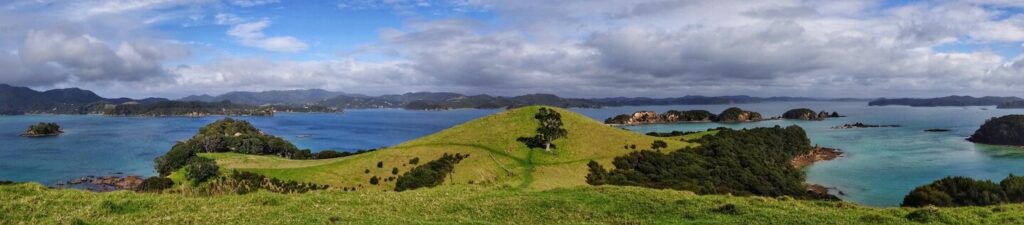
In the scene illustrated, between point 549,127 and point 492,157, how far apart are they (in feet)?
34.0

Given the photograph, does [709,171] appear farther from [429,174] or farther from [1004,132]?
[1004,132]

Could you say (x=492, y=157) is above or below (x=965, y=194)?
above

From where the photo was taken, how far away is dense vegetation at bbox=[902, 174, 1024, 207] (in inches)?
2222

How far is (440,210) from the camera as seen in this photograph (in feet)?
77.4

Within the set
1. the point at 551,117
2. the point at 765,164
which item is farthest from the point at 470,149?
the point at 765,164

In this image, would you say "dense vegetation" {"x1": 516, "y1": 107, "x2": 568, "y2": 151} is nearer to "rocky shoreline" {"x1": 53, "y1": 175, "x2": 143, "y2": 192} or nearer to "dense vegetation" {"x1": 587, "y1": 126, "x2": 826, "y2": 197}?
"dense vegetation" {"x1": 587, "y1": 126, "x2": 826, "y2": 197}

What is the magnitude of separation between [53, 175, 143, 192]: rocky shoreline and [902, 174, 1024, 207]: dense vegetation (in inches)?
4452

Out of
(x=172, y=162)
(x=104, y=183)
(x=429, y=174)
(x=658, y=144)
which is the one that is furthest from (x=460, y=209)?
(x=104, y=183)

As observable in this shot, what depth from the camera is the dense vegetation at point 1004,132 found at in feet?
573

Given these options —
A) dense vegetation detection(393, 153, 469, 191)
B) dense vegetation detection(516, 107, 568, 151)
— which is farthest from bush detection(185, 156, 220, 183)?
dense vegetation detection(516, 107, 568, 151)

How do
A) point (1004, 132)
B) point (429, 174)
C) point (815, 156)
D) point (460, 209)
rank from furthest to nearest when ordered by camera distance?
point (1004, 132) → point (815, 156) → point (429, 174) → point (460, 209)

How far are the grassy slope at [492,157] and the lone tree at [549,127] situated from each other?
1.22m

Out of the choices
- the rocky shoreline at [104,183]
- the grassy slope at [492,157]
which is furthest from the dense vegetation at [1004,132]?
the rocky shoreline at [104,183]

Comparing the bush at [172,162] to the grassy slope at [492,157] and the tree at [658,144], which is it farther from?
the tree at [658,144]
